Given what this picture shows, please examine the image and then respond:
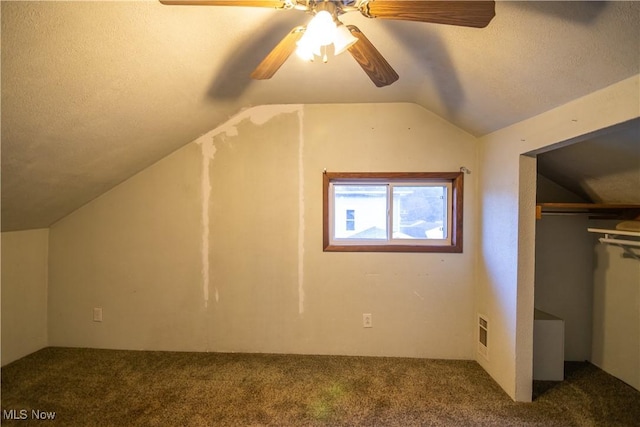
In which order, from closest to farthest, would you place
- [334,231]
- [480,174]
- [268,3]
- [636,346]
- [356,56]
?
[268,3]
[356,56]
[636,346]
[480,174]
[334,231]

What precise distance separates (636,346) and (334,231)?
2.39 metres

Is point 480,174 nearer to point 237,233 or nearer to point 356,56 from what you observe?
point 356,56

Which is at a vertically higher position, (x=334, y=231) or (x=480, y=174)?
(x=480, y=174)

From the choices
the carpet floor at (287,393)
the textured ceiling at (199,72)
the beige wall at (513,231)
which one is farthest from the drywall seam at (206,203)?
the beige wall at (513,231)

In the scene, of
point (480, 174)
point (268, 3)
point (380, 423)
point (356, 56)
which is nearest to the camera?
point (268, 3)

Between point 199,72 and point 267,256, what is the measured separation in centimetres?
152

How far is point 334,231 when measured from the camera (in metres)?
2.64

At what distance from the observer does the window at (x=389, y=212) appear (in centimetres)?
253

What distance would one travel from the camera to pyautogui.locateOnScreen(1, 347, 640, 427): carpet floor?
181cm

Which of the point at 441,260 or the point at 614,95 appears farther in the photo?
the point at 441,260

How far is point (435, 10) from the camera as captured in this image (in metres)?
0.90

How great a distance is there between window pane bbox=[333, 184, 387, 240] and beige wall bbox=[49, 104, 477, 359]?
219 millimetres

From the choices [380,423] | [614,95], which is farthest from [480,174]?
[380,423]

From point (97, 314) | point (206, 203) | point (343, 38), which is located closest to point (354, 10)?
point (343, 38)
